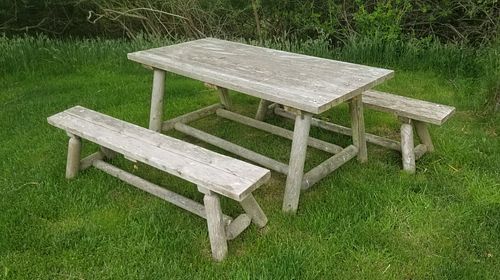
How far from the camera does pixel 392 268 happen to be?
9.11 ft

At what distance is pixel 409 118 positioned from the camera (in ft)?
12.4

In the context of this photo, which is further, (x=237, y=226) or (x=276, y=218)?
(x=276, y=218)

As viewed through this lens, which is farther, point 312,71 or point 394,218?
point 312,71

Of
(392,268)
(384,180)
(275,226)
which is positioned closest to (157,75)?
(275,226)

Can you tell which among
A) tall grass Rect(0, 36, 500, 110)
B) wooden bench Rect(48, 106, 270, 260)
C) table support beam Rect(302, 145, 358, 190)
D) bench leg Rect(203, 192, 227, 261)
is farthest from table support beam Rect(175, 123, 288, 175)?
tall grass Rect(0, 36, 500, 110)

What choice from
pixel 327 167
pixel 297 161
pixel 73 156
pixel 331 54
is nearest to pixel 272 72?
pixel 297 161

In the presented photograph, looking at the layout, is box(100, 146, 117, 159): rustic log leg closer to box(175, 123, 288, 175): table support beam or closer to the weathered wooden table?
the weathered wooden table

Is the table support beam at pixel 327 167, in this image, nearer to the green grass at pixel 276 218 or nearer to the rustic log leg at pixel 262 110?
the green grass at pixel 276 218

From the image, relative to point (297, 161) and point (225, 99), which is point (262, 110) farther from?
point (297, 161)

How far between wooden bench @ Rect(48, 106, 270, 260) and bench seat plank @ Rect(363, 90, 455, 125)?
1414 mm

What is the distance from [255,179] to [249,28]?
5214 mm

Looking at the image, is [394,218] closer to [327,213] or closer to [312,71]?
[327,213]

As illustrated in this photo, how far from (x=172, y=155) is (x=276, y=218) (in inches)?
30.5

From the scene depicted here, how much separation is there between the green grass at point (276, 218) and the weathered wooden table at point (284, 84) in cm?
17
